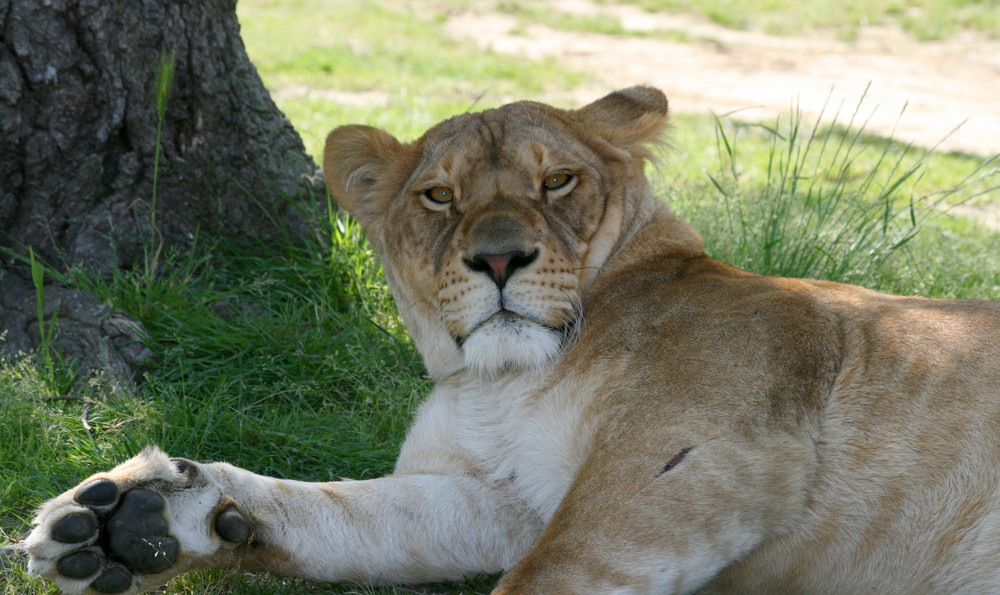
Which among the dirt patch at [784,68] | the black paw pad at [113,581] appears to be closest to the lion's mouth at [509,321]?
the black paw pad at [113,581]

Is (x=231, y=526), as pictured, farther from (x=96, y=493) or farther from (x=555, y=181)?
(x=555, y=181)

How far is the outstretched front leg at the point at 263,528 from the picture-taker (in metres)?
2.41

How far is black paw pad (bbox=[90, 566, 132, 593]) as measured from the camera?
2410mm

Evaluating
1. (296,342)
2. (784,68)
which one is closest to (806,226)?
(296,342)

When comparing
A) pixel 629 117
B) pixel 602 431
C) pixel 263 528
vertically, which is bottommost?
pixel 263 528

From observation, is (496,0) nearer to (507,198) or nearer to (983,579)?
(507,198)

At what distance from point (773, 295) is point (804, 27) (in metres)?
12.0

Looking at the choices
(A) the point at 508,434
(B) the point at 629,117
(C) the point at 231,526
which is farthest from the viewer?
(B) the point at 629,117

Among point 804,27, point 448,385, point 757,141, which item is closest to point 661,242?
point 448,385

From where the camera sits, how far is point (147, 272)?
4.10 metres

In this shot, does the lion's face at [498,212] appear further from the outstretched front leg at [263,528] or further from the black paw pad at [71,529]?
the black paw pad at [71,529]

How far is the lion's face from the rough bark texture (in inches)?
42.7

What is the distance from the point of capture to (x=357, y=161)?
138 inches

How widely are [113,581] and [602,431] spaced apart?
1.29 meters
